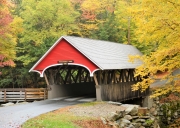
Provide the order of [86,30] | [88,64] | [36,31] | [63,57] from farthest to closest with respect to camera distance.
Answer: [86,30] < [36,31] < [63,57] < [88,64]

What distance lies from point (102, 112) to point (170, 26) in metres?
6.06

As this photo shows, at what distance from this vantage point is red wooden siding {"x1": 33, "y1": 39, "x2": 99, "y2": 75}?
58.3 feet

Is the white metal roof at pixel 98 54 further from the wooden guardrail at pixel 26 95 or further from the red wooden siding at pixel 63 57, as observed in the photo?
the wooden guardrail at pixel 26 95

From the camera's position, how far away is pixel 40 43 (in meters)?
27.1

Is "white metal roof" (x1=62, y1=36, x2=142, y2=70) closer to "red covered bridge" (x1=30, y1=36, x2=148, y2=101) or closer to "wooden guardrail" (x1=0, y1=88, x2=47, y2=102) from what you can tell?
"red covered bridge" (x1=30, y1=36, x2=148, y2=101)

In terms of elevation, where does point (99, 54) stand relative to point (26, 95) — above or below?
above

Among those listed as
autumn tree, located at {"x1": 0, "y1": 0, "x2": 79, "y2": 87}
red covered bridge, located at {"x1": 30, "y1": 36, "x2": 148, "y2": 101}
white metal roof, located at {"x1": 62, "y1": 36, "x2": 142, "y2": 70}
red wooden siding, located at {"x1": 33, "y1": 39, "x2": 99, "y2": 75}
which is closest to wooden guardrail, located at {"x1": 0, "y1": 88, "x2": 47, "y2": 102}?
red covered bridge, located at {"x1": 30, "y1": 36, "x2": 148, "y2": 101}

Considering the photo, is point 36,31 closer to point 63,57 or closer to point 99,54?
point 63,57

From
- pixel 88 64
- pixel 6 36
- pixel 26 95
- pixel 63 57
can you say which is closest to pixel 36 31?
pixel 6 36

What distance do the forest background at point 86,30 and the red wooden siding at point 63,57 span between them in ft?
10.8

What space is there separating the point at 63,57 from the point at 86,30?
1789 cm

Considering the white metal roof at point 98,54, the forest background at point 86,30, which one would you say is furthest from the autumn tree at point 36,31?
the white metal roof at point 98,54

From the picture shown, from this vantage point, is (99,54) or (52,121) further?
(99,54)

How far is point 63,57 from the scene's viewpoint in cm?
1884
